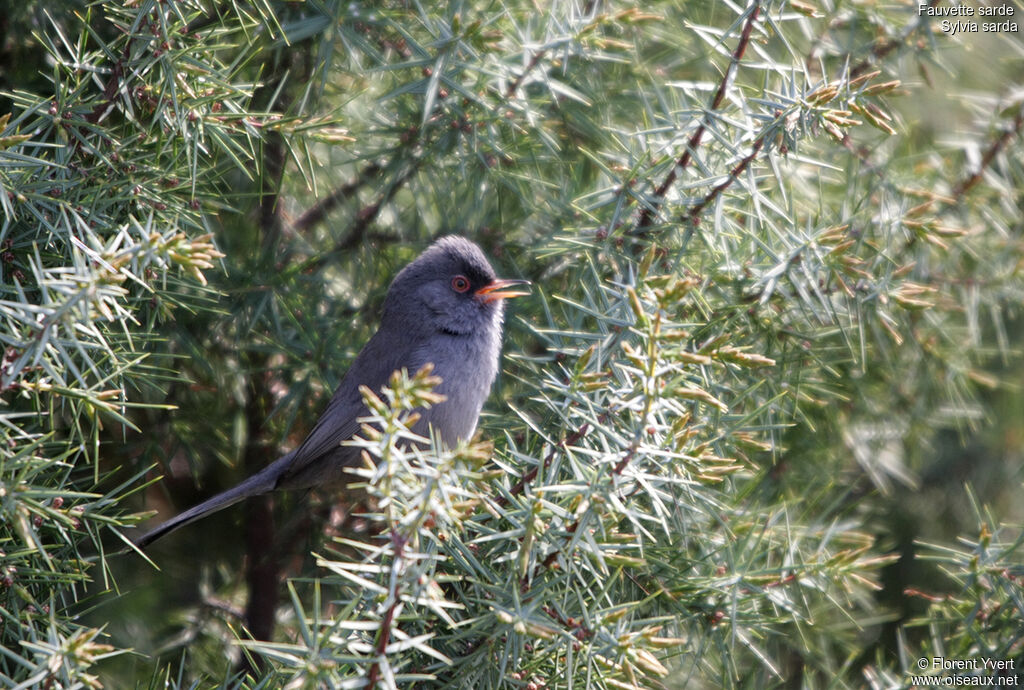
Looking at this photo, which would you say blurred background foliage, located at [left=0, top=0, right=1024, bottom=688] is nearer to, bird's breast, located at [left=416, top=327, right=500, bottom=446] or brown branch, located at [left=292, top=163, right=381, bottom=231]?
brown branch, located at [left=292, top=163, right=381, bottom=231]

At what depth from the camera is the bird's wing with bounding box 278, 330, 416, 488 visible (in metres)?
3.15

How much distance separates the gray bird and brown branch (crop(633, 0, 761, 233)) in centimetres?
59

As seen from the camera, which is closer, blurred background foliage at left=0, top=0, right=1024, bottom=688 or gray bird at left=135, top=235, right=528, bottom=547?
blurred background foliage at left=0, top=0, right=1024, bottom=688

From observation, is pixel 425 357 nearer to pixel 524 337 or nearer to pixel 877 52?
pixel 524 337

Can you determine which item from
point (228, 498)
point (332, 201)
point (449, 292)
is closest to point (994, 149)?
point (449, 292)

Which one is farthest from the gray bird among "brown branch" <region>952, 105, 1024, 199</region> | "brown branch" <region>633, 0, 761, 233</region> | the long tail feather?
"brown branch" <region>952, 105, 1024, 199</region>

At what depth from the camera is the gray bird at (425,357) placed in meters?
3.15

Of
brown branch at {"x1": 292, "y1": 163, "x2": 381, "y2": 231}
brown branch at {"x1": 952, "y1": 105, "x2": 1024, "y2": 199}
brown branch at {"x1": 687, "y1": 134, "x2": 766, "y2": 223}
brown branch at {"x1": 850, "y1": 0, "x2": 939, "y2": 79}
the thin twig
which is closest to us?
the thin twig

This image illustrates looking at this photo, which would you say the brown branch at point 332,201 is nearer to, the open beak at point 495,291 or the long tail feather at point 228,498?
the open beak at point 495,291

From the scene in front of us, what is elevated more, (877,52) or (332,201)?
(877,52)

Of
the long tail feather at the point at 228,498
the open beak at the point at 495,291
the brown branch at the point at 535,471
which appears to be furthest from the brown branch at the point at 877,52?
the long tail feather at the point at 228,498

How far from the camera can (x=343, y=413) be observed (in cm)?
321

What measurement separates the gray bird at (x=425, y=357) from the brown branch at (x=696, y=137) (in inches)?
23.3

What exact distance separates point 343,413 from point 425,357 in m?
0.56
